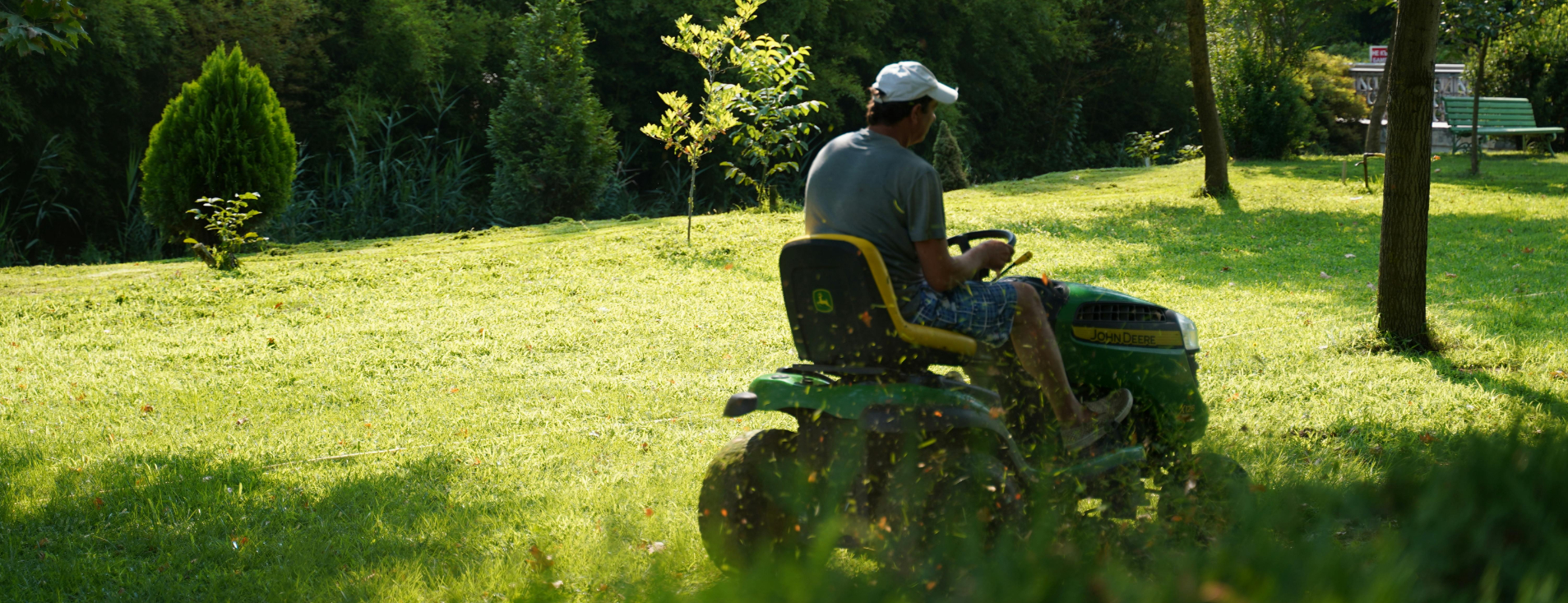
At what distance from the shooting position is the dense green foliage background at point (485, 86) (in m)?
16.8

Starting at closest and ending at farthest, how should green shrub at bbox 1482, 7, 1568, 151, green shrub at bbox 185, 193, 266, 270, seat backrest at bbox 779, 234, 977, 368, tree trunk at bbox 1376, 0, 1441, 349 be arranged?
seat backrest at bbox 779, 234, 977, 368, tree trunk at bbox 1376, 0, 1441, 349, green shrub at bbox 185, 193, 266, 270, green shrub at bbox 1482, 7, 1568, 151

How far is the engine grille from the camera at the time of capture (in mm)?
4188

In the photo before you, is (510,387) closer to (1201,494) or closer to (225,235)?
(1201,494)

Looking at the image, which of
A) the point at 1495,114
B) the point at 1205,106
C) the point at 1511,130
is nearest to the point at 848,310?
the point at 1205,106

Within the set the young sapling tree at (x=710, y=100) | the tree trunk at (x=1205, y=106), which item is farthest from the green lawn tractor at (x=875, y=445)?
the tree trunk at (x=1205, y=106)

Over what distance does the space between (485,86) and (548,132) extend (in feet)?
18.8

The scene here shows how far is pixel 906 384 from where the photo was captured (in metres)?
3.42

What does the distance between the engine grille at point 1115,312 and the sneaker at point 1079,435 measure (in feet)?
1.41

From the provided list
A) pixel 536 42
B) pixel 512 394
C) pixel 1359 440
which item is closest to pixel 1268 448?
pixel 1359 440

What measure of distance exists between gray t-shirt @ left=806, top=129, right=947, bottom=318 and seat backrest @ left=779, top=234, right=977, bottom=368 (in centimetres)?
11

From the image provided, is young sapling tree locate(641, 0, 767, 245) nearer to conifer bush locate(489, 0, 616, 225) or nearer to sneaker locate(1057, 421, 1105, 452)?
conifer bush locate(489, 0, 616, 225)

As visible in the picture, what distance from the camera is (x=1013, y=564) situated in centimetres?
118

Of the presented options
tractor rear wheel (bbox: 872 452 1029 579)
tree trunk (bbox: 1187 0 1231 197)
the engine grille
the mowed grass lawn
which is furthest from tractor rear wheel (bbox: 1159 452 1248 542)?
tree trunk (bbox: 1187 0 1231 197)

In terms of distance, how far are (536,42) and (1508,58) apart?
20.1 metres
